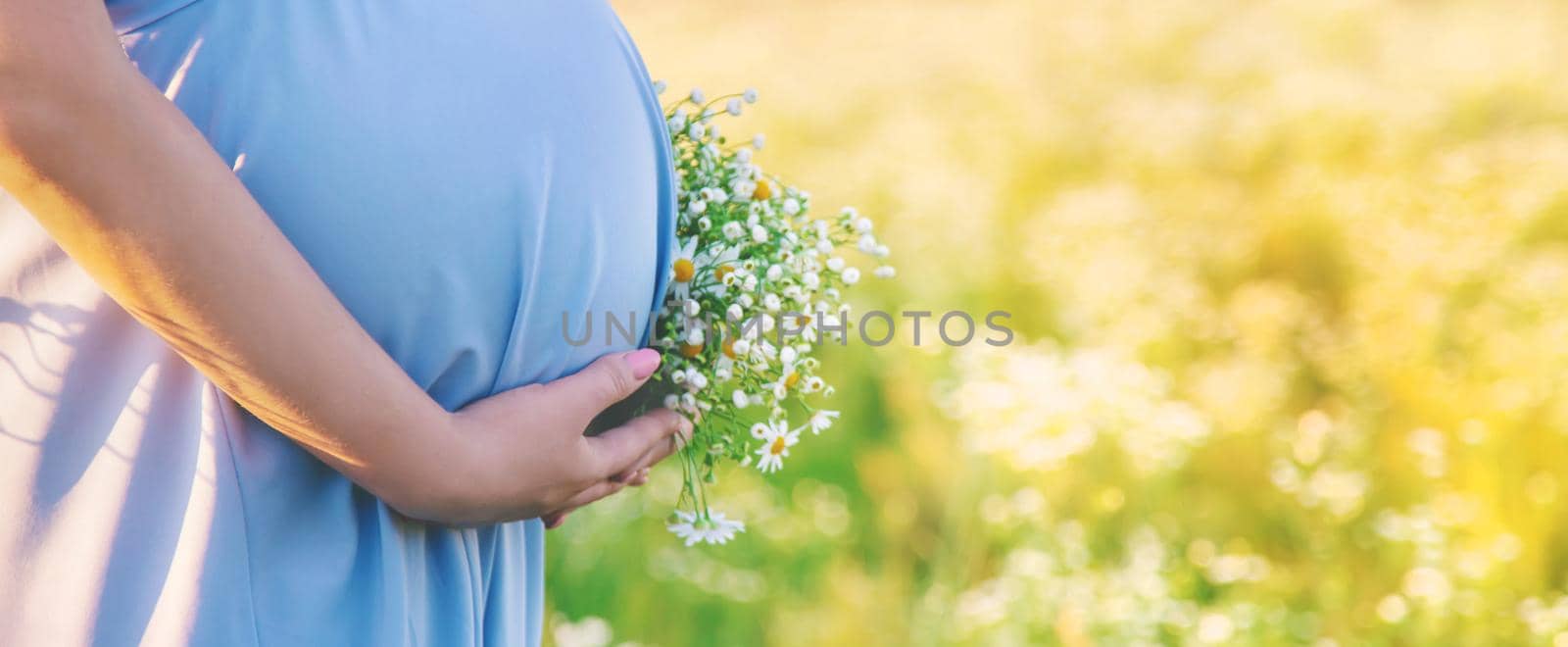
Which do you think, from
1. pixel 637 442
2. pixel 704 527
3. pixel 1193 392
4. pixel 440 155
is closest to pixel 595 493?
pixel 637 442

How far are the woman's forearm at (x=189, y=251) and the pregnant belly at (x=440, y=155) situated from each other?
0.21 ft

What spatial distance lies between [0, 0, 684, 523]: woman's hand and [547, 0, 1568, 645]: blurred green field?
1.78 metres

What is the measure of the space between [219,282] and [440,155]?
0.68 ft

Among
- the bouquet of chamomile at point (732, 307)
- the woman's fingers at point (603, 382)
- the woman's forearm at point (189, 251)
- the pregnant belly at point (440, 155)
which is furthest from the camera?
the bouquet of chamomile at point (732, 307)

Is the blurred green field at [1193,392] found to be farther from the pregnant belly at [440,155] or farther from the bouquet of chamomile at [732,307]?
the pregnant belly at [440,155]

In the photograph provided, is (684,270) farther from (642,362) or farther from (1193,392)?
(1193,392)

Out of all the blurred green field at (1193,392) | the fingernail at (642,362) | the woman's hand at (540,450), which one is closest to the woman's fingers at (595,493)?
the woman's hand at (540,450)

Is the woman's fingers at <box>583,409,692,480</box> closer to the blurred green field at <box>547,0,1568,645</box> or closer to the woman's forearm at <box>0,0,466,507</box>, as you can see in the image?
the woman's forearm at <box>0,0,466,507</box>

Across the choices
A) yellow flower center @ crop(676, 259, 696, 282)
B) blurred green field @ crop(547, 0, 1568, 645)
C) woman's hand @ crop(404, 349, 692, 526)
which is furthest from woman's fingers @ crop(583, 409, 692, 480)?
blurred green field @ crop(547, 0, 1568, 645)

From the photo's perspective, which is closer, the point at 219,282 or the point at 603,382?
the point at 219,282

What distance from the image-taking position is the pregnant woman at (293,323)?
2.73 feet

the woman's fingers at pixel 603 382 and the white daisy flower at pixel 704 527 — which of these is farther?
the white daisy flower at pixel 704 527

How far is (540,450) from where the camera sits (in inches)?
39.1

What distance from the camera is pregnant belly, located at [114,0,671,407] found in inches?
35.6
